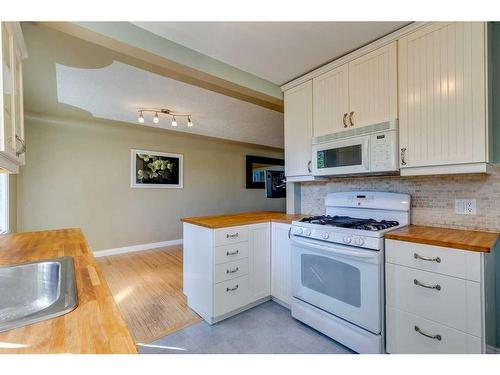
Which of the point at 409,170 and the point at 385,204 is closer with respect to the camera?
the point at 409,170

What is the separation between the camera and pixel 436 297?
134 cm

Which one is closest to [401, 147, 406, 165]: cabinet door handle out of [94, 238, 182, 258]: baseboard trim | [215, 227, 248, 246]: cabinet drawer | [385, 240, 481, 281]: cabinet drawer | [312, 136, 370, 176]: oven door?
[312, 136, 370, 176]: oven door

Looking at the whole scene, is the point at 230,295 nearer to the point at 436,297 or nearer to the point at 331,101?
the point at 436,297

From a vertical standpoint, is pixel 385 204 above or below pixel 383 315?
above

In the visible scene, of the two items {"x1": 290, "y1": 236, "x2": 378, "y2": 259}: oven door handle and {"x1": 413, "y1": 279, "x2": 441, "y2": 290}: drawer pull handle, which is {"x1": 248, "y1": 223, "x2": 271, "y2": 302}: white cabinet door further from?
{"x1": 413, "y1": 279, "x2": 441, "y2": 290}: drawer pull handle

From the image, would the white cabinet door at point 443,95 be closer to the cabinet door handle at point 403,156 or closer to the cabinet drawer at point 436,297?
the cabinet door handle at point 403,156

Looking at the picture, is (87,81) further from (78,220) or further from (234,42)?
(78,220)

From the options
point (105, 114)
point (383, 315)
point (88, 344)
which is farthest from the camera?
point (105, 114)

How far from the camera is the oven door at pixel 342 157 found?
6.15 feet

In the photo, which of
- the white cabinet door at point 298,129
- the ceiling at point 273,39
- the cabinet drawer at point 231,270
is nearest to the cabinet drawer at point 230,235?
the cabinet drawer at point 231,270

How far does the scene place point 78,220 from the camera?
3.79 meters
